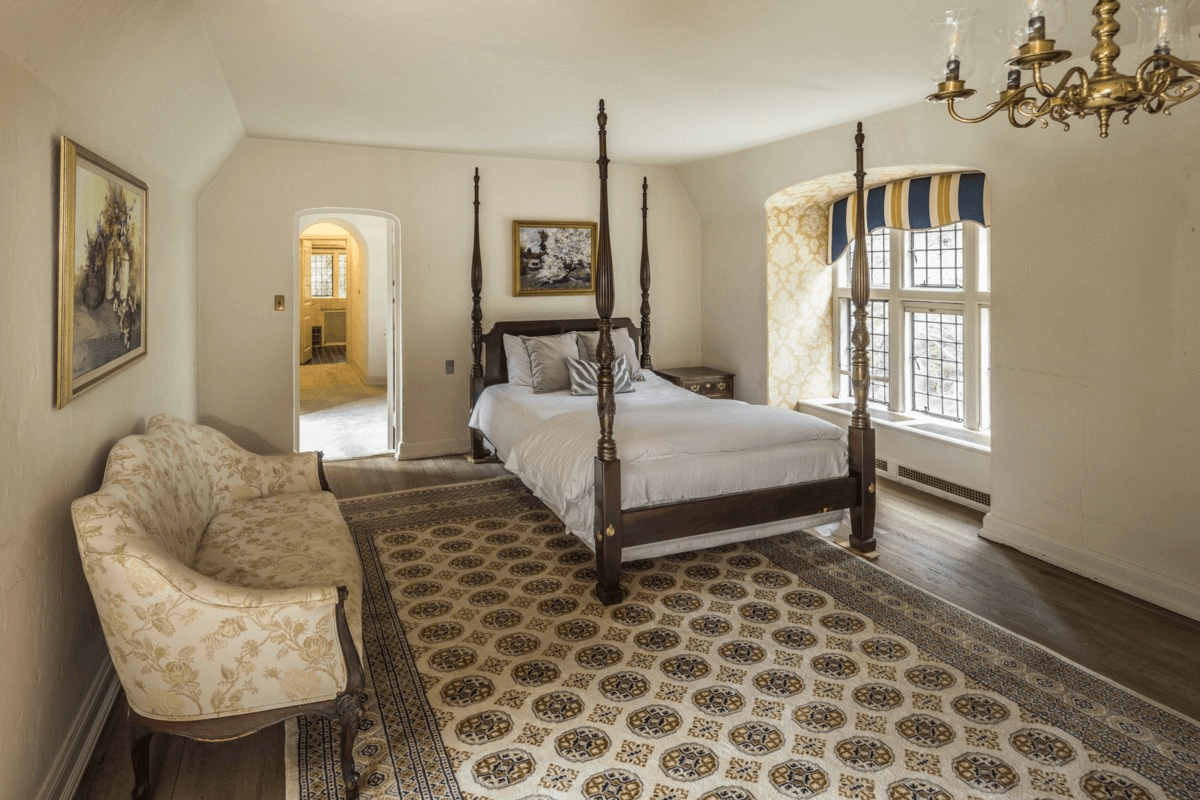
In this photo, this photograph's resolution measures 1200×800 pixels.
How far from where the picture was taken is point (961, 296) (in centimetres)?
502

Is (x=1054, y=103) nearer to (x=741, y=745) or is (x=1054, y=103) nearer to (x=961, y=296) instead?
(x=741, y=745)

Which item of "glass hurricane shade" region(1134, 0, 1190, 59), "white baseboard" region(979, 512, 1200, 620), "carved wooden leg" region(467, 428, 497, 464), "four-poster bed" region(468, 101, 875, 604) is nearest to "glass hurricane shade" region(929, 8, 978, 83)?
"glass hurricane shade" region(1134, 0, 1190, 59)

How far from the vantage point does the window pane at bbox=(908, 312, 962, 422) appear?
5.17 meters

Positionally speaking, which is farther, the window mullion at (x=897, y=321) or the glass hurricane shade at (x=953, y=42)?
the window mullion at (x=897, y=321)

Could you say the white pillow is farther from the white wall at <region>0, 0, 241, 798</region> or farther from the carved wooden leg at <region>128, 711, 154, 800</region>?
the carved wooden leg at <region>128, 711, 154, 800</region>

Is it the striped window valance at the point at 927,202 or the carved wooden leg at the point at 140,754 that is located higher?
the striped window valance at the point at 927,202

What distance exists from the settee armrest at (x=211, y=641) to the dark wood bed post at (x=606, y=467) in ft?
4.79

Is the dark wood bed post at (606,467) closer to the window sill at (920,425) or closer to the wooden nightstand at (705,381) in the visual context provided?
the window sill at (920,425)

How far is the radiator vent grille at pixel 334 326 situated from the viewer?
1436 cm

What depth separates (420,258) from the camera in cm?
595

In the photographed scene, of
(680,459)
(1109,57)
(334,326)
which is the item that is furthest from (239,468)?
(334,326)

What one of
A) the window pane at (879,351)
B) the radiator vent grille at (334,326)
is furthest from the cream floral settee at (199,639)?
the radiator vent grille at (334,326)

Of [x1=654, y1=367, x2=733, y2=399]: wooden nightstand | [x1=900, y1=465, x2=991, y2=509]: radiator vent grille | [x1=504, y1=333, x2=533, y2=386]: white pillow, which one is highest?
[x1=504, y1=333, x2=533, y2=386]: white pillow

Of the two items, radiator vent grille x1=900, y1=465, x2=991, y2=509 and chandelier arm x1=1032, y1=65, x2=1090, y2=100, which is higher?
chandelier arm x1=1032, y1=65, x2=1090, y2=100
